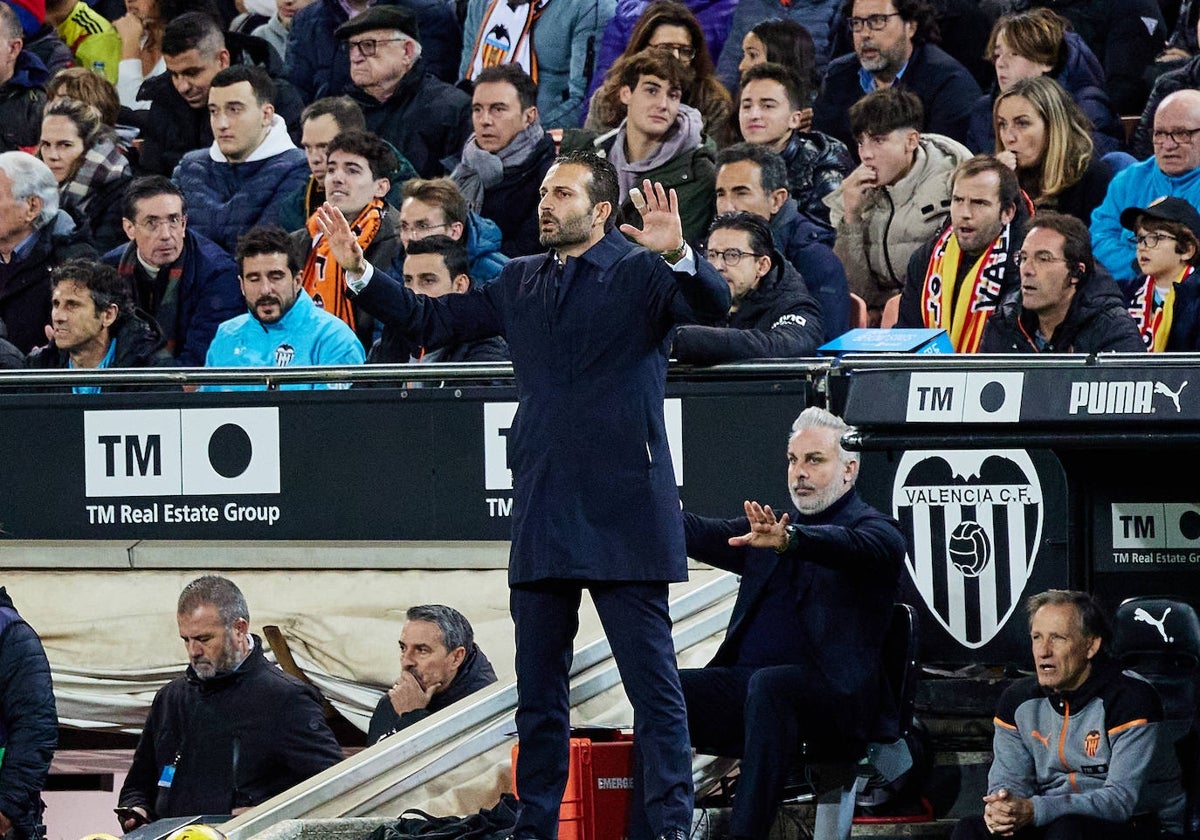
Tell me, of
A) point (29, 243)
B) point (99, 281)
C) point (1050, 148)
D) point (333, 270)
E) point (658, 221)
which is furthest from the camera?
point (29, 243)

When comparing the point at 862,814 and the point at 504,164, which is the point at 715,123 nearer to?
the point at 504,164

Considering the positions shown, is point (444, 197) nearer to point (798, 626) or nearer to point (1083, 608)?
point (798, 626)

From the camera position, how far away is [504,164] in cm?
1020

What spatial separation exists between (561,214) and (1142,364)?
5.60ft

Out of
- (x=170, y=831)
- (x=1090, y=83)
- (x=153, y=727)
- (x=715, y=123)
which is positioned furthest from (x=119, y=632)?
(x=1090, y=83)

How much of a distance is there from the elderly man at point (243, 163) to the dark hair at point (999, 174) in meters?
3.56

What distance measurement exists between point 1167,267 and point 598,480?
324 cm

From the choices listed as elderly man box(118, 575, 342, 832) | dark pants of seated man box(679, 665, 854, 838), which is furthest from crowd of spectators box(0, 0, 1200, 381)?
dark pants of seated man box(679, 665, 854, 838)

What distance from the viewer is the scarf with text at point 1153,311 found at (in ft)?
27.0

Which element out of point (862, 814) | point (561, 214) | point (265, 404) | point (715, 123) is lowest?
point (862, 814)

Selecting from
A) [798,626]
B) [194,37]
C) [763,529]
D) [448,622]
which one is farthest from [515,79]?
[763,529]

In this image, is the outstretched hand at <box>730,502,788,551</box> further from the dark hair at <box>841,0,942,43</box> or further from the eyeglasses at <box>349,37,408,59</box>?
the eyeglasses at <box>349,37,408,59</box>

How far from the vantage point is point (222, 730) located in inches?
318

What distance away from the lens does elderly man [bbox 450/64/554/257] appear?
33.3 feet
